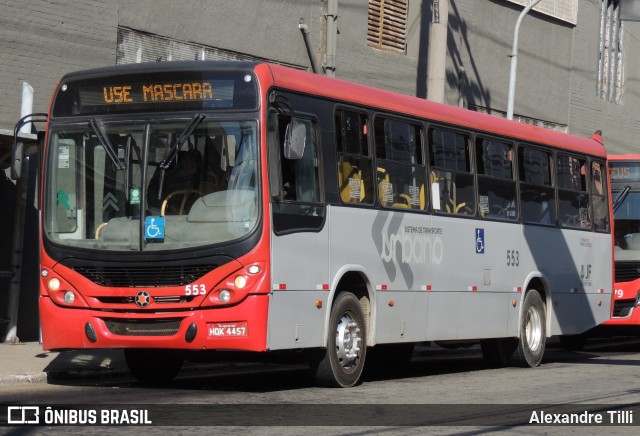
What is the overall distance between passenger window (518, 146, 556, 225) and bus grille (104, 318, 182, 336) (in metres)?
6.79

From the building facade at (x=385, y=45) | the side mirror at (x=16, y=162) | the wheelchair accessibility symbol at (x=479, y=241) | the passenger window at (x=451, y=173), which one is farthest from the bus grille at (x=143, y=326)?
the building facade at (x=385, y=45)

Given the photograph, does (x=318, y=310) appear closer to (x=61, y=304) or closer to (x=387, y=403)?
(x=387, y=403)

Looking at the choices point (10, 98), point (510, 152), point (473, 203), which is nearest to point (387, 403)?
point (473, 203)

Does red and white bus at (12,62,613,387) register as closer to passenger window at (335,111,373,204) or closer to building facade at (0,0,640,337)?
passenger window at (335,111,373,204)

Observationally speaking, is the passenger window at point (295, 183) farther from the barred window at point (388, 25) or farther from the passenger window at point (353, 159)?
the barred window at point (388, 25)

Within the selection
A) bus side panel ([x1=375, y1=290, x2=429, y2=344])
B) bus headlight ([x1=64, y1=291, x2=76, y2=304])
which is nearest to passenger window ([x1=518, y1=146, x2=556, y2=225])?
bus side panel ([x1=375, y1=290, x2=429, y2=344])

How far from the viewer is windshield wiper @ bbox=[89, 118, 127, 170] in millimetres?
12375

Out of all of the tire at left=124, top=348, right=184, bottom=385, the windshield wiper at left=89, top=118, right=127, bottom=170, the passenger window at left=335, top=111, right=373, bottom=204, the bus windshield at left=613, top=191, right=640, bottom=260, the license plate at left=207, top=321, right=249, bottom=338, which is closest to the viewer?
the license plate at left=207, top=321, right=249, bottom=338

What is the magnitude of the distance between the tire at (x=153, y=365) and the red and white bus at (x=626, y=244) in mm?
9710

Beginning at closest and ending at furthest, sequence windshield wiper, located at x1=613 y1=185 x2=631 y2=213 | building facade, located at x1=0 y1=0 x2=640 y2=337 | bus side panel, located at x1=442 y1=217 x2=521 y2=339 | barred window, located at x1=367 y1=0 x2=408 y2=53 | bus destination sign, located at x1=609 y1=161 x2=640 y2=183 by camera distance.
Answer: bus side panel, located at x1=442 y1=217 x2=521 y2=339 < building facade, located at x1=0 y1=0 x2=640 y2=337 < windshield wiper, located at x1=613 y1=185 x2=631 y2=213 < bus destination sign, located at x1=609 y1=161 x2=640 y2=183 < barred window, located at x1=367 y1=0 x2=408 y2=53

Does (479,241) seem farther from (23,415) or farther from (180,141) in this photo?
(23,415)

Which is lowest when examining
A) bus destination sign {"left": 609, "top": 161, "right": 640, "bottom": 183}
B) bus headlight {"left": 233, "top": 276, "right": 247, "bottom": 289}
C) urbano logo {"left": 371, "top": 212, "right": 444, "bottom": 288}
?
bus headlight {"left": 233, "top": 276, "right": 247, "bottom": 289}

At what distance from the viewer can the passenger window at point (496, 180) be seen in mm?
16375

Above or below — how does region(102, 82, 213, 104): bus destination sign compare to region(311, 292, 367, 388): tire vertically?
above
